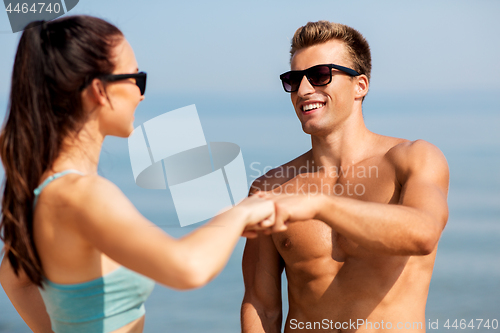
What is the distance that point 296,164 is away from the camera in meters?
3.67

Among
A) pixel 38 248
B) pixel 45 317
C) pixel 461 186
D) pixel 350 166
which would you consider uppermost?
pixel 38 248

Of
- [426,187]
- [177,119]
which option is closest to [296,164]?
[177,119]

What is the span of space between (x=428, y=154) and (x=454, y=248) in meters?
8.96

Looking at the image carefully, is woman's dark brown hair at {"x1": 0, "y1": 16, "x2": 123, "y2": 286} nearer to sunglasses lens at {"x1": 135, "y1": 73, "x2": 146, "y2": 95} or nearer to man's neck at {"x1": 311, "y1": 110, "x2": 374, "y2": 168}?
sunglasses lens at {"x1": 135, "y1": 73, "x2": 146, "y2": 95}

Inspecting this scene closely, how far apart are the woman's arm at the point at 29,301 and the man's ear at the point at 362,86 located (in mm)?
2445

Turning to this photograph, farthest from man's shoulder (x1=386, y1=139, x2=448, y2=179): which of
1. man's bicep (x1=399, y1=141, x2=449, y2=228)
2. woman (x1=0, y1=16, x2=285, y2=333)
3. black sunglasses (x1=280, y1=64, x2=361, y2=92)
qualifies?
woman (x1=0, y1=16, x2=285, y2=333)

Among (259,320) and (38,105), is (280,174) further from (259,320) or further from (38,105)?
(38,105)

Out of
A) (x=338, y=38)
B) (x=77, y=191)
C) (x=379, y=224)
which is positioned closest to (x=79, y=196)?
(x=77, y=191)

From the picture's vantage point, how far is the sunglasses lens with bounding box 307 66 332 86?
3342 mm

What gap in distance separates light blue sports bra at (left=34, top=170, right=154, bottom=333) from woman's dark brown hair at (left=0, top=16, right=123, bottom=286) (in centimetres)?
13

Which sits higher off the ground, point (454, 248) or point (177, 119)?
point (177, 119)

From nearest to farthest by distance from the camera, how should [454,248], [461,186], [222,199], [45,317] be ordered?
[45,317], [222,199], [454,248], [461,186]

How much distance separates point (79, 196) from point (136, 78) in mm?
652

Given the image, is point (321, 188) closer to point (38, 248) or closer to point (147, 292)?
point (147, 292)
